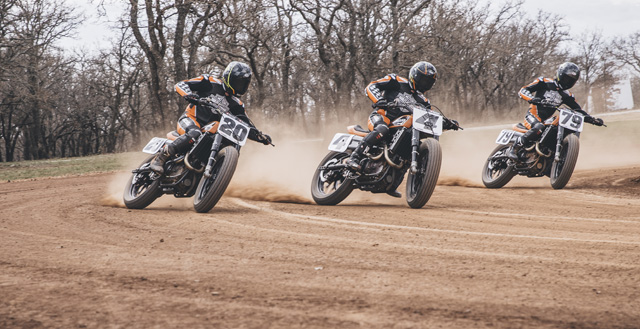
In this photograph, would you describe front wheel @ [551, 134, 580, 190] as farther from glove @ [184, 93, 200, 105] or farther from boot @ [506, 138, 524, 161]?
glove @ [184, 93, 200, 105]

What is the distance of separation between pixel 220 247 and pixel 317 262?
1121mm

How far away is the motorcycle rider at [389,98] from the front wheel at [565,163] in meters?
3.35

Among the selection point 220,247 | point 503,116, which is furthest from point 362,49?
point 220,247

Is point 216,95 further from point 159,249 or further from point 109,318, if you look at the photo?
point 109,318

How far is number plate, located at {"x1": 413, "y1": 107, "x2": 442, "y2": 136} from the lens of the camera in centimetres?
864

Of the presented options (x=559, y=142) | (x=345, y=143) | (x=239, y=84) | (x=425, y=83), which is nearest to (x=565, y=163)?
(x=559, y=142)

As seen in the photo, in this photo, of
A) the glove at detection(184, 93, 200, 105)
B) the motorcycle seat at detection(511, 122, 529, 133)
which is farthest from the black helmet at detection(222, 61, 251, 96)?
the motorcycle seat at detection(511, 122, 529, 133)

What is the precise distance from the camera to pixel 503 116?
56.4m

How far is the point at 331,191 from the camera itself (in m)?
9.42

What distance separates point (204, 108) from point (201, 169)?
103 centimetres

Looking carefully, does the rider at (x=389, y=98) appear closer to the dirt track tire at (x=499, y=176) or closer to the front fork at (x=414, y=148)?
the front fork at (x=414, y=148)

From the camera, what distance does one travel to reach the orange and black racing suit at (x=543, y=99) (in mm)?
12188

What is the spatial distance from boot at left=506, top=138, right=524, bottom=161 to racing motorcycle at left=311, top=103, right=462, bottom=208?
12.4 feet

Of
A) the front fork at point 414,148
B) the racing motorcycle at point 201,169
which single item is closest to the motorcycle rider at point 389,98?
the front fork at point 414,148
